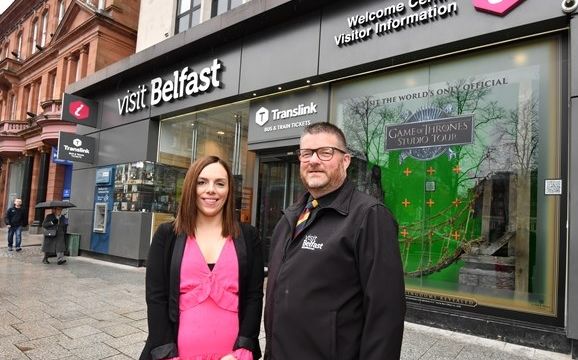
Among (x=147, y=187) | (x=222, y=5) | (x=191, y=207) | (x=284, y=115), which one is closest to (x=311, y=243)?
(x=191, y=207)

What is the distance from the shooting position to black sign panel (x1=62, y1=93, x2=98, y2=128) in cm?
1298

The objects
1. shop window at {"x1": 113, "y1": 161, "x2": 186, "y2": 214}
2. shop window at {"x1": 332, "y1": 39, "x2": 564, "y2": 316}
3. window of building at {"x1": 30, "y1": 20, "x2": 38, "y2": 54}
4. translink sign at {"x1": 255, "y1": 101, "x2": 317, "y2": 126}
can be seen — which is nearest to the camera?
shop window at {"x1": 332, "y1": 39, "x2": 564, "y2": 316}

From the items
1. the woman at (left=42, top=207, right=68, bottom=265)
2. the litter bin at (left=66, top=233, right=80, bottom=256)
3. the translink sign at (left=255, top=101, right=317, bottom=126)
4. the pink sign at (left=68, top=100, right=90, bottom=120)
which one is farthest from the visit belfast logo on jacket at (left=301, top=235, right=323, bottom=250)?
the pink sign at (left=68, top=100, right=90, bottom=120)

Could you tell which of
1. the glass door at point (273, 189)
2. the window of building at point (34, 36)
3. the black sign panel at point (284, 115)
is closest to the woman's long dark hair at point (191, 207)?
the black sign panel at point (284, 115)

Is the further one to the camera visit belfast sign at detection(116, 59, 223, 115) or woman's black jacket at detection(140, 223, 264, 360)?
visit belfast sign at detection(116, 59, 223, 115)

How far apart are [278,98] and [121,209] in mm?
6332

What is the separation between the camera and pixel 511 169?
224 inches

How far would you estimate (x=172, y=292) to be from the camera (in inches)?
86.0

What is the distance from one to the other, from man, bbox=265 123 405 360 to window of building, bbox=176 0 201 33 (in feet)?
39.0

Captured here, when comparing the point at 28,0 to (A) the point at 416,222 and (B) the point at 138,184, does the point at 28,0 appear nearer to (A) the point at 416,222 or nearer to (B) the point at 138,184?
(B) the point at 138,184

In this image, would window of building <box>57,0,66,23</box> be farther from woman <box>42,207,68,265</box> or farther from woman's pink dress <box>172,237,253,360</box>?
woman's pink dress <box>172,237,253,360</box>

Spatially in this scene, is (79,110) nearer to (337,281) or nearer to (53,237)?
(53,237)

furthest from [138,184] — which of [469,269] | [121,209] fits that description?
[469,269]

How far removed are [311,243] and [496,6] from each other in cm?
537
